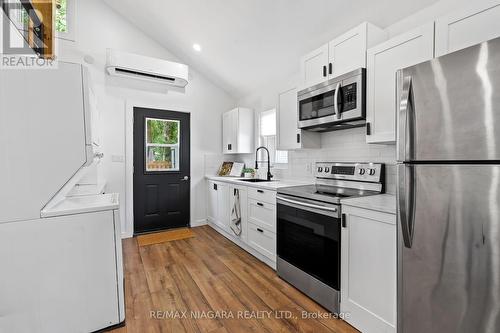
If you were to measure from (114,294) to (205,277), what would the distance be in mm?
946

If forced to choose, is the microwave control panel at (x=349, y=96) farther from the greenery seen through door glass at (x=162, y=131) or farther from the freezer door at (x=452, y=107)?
the greenery seen through door glass at (x=162, y=131)

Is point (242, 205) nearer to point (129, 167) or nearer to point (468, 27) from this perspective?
point (129, 167)

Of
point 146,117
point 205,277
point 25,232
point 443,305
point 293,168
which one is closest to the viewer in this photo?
point 443,305

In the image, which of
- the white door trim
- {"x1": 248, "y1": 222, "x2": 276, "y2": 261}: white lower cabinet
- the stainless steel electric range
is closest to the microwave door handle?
the stainless steel electric range

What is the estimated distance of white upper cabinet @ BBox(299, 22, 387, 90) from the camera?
2080 mm

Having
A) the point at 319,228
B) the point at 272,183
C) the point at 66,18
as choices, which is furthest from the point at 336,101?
the point at 66,18

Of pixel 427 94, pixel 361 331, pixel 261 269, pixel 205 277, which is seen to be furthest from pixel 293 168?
pixel 427 94

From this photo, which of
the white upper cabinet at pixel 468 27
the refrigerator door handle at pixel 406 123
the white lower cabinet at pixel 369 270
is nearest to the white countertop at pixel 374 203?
the white lower cabinet at pixel 369 270

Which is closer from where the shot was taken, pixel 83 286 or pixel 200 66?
pixel 83 286

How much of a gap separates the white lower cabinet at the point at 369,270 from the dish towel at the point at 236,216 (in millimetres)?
1722

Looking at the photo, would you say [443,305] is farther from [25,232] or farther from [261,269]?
[25,232]

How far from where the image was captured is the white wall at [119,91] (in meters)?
3.63

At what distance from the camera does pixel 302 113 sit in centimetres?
264

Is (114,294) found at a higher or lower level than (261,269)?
higher
